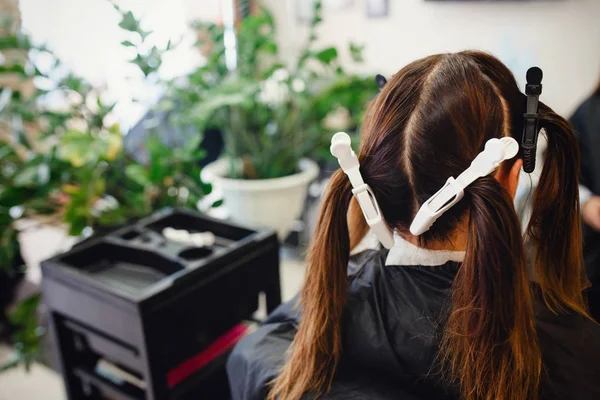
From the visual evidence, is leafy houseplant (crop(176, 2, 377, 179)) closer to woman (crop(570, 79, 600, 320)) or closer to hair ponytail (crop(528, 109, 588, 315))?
woman (crop(570, 79, 600, 320))

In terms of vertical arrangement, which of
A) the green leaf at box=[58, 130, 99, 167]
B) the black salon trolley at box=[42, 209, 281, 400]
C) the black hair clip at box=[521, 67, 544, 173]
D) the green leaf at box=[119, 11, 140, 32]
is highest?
the green leaf at box=[119, 11, 140, 32]

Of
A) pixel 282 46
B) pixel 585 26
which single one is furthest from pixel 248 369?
pixel 282 46

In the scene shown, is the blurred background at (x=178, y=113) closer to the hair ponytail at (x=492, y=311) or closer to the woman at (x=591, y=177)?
the hair ponytail at (x=492, y=311)

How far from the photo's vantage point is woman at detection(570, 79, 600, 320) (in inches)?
58.3

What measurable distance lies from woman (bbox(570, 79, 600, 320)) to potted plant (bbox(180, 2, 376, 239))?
82 cm

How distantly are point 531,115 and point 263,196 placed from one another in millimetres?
1427

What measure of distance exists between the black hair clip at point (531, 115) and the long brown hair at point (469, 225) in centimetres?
3

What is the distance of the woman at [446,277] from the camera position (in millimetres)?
707

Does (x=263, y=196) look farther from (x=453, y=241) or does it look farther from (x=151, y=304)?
(x=453, y=241)

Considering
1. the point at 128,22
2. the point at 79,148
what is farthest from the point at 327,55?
the point at 79,148

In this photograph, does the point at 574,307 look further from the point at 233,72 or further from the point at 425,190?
the point at 233,72

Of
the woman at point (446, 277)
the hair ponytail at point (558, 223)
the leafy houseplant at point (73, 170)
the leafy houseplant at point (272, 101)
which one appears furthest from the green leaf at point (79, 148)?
the hair ponytail at point (558, 223)

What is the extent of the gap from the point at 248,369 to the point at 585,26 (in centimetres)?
215

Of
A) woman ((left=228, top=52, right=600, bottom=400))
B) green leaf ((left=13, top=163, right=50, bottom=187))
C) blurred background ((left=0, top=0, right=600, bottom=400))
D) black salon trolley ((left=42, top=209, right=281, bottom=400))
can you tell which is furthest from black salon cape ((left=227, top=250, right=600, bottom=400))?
green leaf ((left=13, top=163, right=50, bottom=187))
